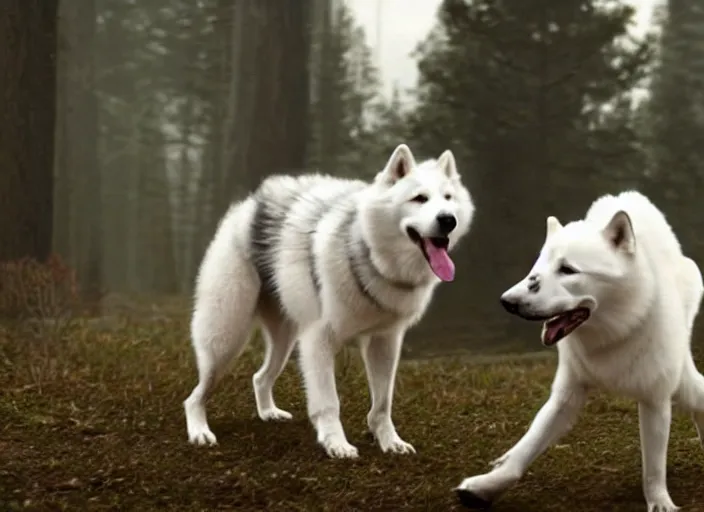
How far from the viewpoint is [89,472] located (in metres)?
3.72

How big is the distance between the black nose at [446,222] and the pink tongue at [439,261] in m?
0.11

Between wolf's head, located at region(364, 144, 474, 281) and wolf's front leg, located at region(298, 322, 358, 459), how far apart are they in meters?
0.52

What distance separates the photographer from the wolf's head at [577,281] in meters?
2.96

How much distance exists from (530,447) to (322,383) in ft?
4.11

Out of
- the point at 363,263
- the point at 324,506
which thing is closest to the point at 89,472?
the point at 324,506

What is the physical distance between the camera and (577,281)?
9.75ft

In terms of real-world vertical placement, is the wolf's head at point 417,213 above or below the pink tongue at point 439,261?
above

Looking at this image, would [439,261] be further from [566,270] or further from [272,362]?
[272,362]

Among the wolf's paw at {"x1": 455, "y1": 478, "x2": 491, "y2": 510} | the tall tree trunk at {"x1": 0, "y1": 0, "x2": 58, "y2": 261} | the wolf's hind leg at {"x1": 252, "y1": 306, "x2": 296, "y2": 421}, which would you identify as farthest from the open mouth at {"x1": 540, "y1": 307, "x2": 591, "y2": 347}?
the tall tree trunk at {"x1": 0, "y1": 0, "x2": 58, "y2": 261}

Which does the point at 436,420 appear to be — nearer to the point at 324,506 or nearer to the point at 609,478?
the point at 609,478

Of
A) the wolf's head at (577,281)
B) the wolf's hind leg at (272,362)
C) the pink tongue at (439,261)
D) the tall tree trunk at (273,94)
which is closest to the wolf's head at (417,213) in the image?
the pink tongue at (439,261)

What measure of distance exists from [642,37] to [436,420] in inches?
189

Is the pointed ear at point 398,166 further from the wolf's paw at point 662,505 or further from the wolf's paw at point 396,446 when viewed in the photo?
the wolf's paw at point 662,505

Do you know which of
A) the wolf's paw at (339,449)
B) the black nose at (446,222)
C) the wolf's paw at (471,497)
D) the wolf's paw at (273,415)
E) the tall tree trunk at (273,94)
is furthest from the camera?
the tall tree trunk at (273,94)
